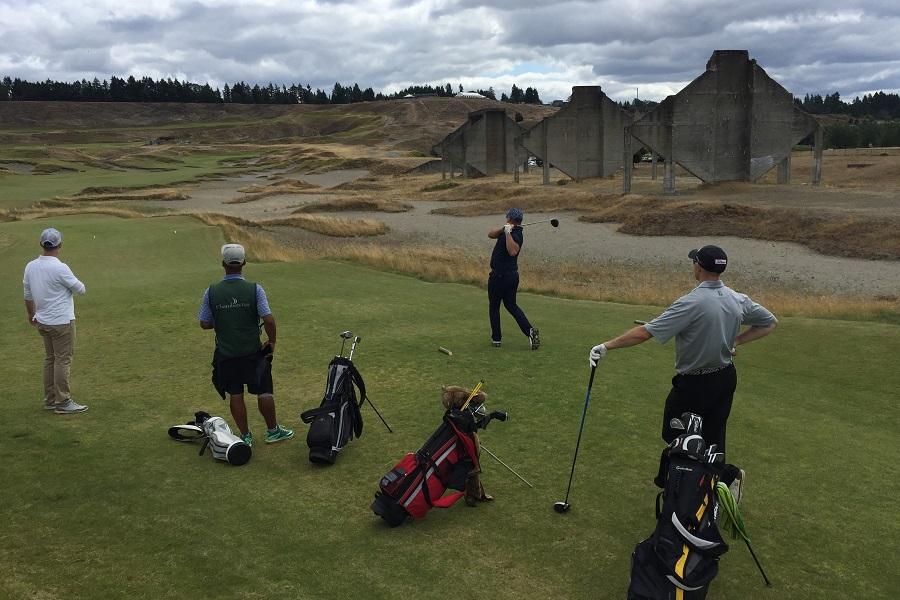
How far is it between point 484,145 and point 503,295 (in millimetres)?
65881

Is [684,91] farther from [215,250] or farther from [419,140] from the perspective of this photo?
[419,140]

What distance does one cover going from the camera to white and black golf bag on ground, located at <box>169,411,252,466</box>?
7143 millimetres

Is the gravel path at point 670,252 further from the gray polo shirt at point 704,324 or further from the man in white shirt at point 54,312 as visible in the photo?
the man in white shirt at point 54,312

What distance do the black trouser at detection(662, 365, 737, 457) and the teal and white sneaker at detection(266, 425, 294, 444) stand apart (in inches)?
156

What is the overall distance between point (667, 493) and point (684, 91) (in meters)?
44.5

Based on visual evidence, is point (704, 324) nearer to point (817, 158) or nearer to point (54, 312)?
point (54, 312)

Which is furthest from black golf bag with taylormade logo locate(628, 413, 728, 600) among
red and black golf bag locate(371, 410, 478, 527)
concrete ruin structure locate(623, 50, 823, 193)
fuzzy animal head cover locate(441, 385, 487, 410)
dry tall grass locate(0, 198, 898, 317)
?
concrete ruin structure locate(623, 50, 823, 193)

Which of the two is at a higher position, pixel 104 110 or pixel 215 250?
pixel 104 110

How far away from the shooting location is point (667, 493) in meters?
→ 4.93

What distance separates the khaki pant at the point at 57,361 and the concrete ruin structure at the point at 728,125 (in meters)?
41.7

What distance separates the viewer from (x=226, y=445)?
7164 mm

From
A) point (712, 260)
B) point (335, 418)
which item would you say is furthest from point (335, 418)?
point (712, 260)

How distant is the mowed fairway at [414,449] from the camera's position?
17.1 feet

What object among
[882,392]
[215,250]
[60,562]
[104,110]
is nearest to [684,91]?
[215,250]
